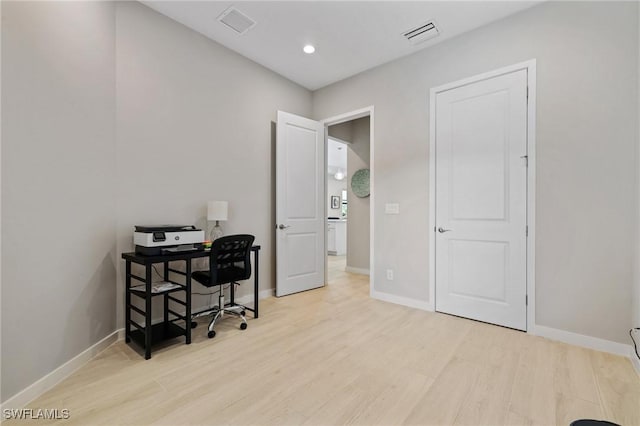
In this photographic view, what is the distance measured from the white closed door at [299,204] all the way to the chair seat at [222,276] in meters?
0.95

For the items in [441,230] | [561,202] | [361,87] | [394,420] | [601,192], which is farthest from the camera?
[361,87]

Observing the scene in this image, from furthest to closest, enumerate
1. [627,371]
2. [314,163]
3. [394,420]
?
[314,163]
[627,371]
[394,420]

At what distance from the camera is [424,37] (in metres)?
3.07

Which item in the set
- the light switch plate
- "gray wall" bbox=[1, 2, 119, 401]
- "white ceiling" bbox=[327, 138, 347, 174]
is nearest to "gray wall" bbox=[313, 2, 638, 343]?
the light switch plate

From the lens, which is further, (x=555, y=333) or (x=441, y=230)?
(x=441, y=230)

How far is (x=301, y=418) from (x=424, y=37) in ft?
11.5

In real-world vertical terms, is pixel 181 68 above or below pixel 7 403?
above

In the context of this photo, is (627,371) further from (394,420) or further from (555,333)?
(394,420)

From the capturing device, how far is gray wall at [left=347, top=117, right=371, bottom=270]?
17.3 ft

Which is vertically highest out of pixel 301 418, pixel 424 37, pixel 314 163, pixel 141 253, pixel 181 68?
pixel 424 37

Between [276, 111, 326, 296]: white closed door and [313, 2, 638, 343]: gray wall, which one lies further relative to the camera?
[276, 111, 326, 296]: white closed door

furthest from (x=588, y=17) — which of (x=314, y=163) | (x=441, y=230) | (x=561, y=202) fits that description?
(x=314, y=163)

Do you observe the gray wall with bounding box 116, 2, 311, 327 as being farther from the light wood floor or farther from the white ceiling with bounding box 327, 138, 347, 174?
the white ceiling with bounding box 327, 138, 347, 174

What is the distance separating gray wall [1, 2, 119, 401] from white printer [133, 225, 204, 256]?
0.31 meters
